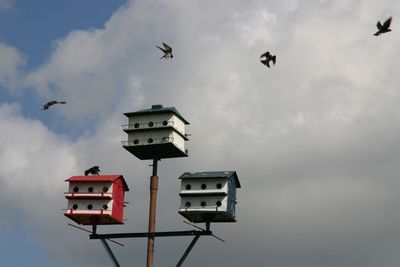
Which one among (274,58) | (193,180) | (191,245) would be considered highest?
(274,58)

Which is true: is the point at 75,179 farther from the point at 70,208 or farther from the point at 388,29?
the point at 388,29

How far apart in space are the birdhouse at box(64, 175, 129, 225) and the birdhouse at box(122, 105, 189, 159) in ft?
5.16

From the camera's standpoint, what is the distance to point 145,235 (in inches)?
1247

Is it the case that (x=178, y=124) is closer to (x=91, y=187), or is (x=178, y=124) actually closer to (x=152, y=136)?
(x=152, y=136)

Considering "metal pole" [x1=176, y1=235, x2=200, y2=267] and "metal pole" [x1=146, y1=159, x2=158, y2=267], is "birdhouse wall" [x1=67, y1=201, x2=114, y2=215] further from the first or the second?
"metal pole" [x1=176, y1=235, x2=200, y2=267]

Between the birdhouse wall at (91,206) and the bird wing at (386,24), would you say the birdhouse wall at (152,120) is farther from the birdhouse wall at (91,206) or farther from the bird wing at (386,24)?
the bird wing at (386,24)

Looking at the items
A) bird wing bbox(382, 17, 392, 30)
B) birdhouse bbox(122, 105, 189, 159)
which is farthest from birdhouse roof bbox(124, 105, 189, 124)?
bird wing bbox(382, 17, 392, 30)

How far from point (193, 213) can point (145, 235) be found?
8.69 ft

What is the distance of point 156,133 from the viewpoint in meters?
31.7

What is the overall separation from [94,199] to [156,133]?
3.52 m

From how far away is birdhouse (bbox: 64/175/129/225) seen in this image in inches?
1218

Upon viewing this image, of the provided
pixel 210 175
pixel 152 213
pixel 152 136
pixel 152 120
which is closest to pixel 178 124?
pixel 152 120

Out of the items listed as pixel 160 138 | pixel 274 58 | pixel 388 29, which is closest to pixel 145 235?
pixel 160 138

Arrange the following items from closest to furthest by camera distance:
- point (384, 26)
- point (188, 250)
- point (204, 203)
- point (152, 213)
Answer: point (384, 26), point (204, 203), point (188, 250), point (152, 213)
